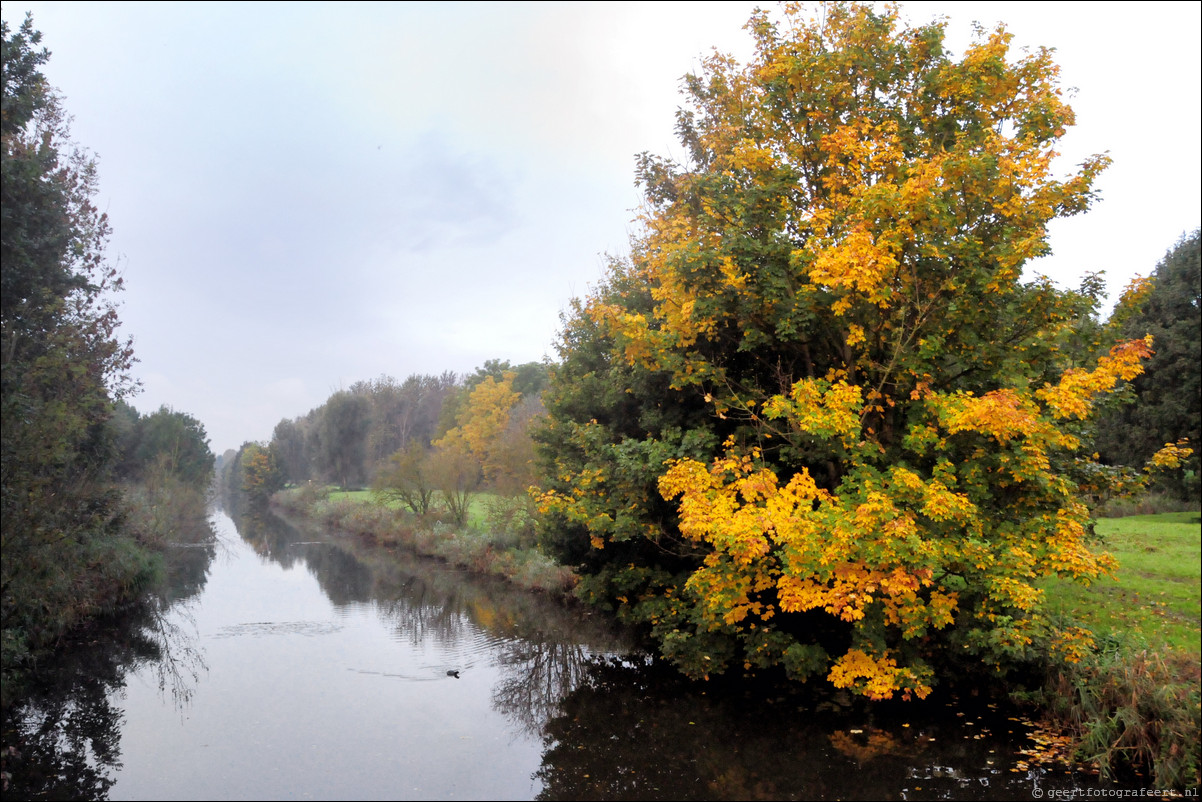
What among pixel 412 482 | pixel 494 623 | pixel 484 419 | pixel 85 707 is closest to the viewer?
pixel 85 707

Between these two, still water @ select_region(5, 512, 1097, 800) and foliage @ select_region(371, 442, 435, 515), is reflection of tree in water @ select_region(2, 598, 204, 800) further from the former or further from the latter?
foliage @ select_region(371, 442, 435, 515)

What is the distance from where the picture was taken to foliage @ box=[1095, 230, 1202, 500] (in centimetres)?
2158

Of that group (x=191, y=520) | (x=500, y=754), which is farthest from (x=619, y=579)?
(x=191, y=520)

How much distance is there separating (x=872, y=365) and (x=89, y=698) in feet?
48.4

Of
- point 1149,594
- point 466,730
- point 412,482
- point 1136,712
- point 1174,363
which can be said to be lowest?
point 466,730

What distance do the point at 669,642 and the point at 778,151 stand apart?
8918 mm

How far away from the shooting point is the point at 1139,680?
29.5 ft

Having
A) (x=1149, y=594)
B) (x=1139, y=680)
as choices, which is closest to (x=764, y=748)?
(x=1139, y=680)

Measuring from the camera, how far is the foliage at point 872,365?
377 inches

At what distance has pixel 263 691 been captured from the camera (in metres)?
13.3

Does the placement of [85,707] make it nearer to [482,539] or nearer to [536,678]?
[536,678]

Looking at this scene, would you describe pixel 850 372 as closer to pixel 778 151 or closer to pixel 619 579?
pixel 778 151

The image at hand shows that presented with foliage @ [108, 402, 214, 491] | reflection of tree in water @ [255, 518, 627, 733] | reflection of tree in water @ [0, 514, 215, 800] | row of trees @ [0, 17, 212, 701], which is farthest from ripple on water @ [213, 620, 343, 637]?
foliage @ [108, 402, 214, 491]

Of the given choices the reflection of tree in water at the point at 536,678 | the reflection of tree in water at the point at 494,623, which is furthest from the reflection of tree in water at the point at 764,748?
the reflection of tree in water at the point at 494,623
